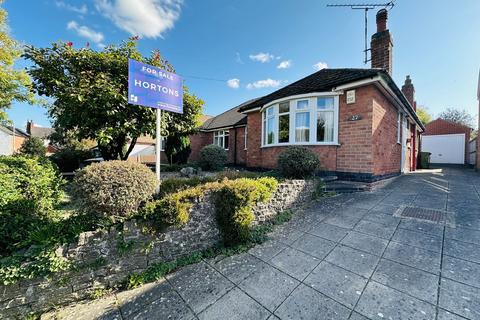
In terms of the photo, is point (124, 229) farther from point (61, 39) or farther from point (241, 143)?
point (241, 143)

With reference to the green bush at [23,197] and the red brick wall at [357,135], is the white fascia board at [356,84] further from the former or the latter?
the green bush at [23,197]

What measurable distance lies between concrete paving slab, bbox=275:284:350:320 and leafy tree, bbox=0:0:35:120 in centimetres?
1805

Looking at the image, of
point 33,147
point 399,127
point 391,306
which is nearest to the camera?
point 391,306

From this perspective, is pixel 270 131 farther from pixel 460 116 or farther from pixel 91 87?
pixel 460 116

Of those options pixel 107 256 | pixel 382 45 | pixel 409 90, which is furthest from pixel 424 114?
pixel 107 256

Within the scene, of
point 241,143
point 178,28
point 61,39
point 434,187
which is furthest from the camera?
point 241,143

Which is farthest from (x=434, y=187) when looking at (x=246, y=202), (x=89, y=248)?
(x=89, y=248)

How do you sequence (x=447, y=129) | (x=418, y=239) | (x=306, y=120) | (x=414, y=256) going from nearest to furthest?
(x=414, y=256) → (x=418, y=239) → (x=306, y=120) → (x=447, y=129)

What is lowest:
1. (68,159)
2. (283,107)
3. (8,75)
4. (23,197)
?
(23,197)

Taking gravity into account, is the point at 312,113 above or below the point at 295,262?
above

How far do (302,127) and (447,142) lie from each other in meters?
26.2

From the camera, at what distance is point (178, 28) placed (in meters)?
10.4

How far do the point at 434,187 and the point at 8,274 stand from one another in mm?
10713

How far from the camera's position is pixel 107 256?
280 cm
